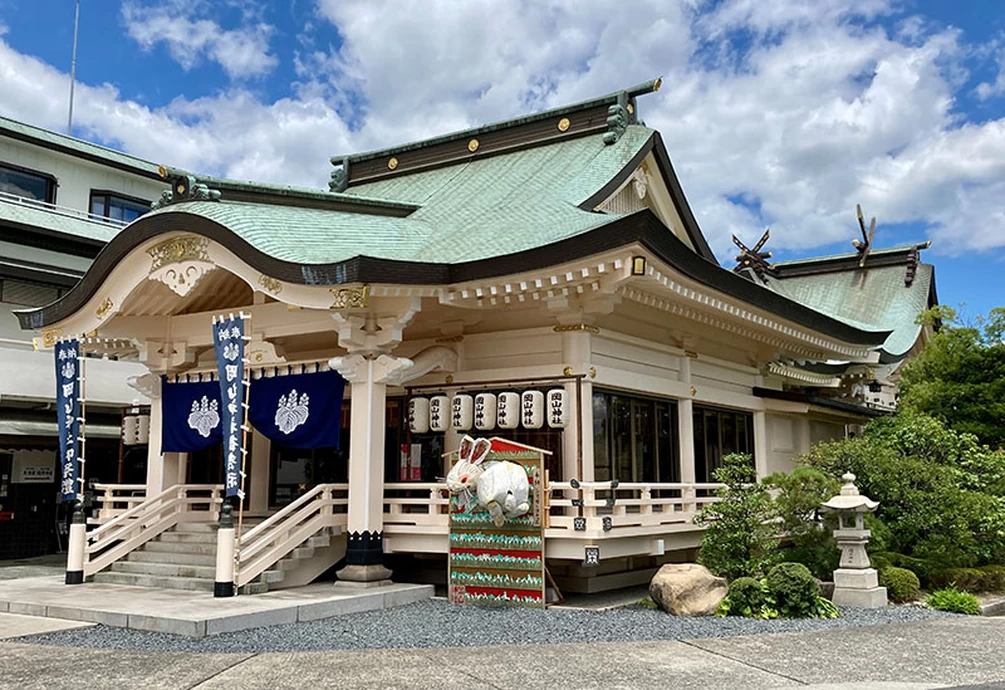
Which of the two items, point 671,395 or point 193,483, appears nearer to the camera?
point 671,395

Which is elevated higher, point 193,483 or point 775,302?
point 775,302

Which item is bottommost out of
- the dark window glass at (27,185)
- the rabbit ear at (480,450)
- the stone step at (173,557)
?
the stone step at (173,557)

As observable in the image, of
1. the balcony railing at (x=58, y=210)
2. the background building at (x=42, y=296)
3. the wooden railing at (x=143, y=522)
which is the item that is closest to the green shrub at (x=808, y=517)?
the wooden railing at (x=143, y=522)

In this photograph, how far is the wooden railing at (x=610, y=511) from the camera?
11.1 meters

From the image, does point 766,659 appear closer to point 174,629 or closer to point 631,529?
point 631,529

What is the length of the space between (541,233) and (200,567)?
6.76 meters

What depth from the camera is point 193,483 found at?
1627 centimetres

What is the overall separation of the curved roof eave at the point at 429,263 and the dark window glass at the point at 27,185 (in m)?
9.97

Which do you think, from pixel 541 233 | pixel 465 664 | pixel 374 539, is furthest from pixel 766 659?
pixel 541 233

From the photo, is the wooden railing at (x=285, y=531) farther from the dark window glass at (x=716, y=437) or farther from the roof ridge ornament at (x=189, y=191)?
the dark window glass at (x=716, y=437)

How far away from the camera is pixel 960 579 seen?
41.3 feet

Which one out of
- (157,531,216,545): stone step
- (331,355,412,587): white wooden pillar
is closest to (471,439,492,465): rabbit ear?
(331,355,412,587): white wooden pillar

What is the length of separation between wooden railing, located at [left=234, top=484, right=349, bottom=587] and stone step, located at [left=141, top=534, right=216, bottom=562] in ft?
3.03

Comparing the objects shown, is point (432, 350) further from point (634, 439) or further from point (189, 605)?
point (189, 605)
